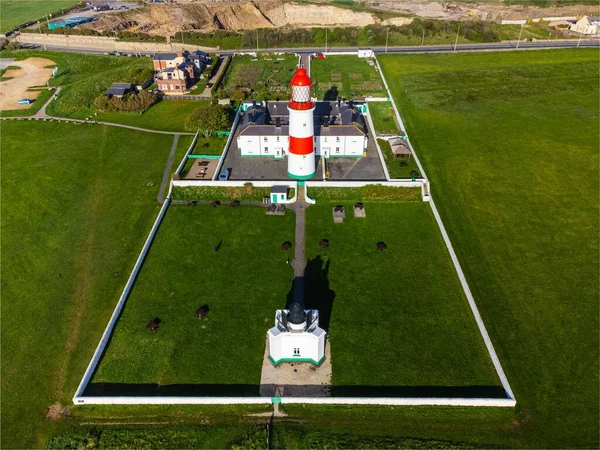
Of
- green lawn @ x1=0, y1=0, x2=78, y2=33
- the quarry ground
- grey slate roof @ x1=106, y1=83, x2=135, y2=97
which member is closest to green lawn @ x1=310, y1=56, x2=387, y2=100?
grey slate roof @ x1=106, y1=83, x2=135, y2=97

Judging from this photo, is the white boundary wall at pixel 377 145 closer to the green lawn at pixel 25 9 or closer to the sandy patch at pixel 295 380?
the sandy patch at pixel 295 380

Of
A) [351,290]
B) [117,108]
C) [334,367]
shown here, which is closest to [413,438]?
[334,367]

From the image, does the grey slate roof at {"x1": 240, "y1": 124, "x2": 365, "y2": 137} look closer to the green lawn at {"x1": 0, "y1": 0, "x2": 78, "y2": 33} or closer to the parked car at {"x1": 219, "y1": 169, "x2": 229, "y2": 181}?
the parked car at {"x1": 219, "y1": 169, "x2": 229, "y2": 181}

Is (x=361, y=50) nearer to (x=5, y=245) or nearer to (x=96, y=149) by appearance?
(x=96, y=149)

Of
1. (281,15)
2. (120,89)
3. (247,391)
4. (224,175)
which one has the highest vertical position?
(281,15)

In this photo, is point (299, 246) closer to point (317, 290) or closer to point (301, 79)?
point (317, 290)

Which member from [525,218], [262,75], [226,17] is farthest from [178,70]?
[226,17]
